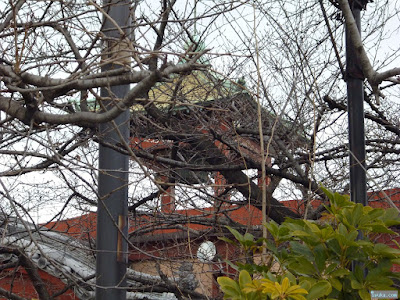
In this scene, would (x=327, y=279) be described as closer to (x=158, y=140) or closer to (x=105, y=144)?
(x=105, y=144)

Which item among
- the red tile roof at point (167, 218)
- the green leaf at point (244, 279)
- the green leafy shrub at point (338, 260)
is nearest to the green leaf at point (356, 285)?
the green leafy shrub at point (338, 260)

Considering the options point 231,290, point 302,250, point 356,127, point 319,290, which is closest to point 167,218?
point 356,127

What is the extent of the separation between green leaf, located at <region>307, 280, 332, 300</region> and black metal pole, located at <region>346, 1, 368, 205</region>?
3.73 feet

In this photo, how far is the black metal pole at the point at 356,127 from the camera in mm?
3906

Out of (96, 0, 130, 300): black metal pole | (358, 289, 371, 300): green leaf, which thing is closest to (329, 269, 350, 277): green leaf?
(358, 289, 371, 300): green leaf

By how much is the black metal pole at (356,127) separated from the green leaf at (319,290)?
114cm

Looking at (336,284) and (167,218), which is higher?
(167,218)

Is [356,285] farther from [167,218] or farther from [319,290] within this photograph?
[167,218]

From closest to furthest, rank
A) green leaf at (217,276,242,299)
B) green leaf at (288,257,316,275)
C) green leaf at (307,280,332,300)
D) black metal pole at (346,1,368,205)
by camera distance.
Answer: green leaf at (307,280,332,300), green leaf at (217,276,242,299), green leaf at (288,257,316,275), black metal pole at (346,1,368,205)

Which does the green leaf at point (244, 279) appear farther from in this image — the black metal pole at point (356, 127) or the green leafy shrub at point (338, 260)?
the black metal pole at point (356, 127)

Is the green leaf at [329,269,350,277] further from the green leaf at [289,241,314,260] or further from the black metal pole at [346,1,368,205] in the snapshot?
the black metal pole at [346,1,368,205]

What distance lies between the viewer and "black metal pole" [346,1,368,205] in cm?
391

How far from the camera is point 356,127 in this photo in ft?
13.3

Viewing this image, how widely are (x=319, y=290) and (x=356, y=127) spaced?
62.1 inches
